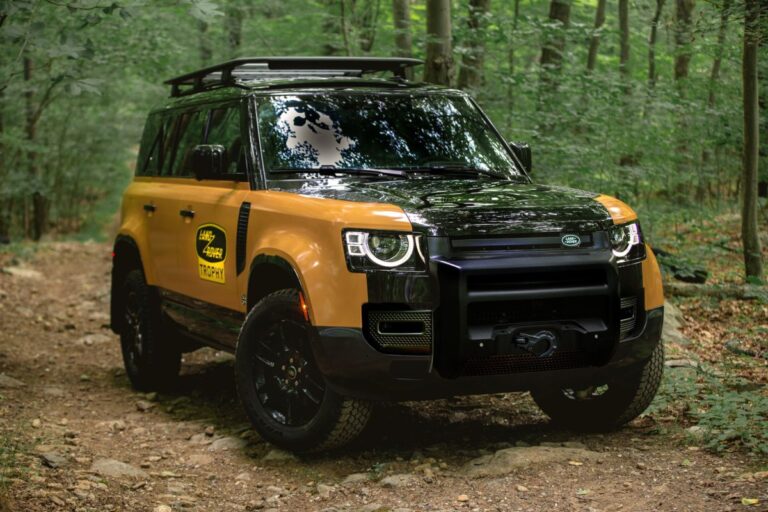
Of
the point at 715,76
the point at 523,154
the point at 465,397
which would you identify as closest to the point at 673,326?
the point at 465,397

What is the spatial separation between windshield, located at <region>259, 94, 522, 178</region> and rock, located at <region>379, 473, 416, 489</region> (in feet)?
6.35

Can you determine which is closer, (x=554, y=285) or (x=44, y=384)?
(x=554, y=285)

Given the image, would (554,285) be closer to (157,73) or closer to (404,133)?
(404,133)

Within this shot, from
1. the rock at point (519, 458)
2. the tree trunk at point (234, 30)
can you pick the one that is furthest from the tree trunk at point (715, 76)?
the tree trunk at point (234, 30)

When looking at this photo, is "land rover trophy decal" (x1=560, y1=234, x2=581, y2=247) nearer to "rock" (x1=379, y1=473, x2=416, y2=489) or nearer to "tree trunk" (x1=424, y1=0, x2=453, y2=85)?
"rock" (x1=379, y1=473, x2=416, y2=489)

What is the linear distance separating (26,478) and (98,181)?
3042 cm

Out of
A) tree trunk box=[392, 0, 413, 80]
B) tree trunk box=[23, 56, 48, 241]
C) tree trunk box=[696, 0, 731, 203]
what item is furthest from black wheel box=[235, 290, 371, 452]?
tree trunk box=[23, 56, 48, 241]

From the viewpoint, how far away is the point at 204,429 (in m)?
6.73

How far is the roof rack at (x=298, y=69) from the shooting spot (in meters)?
6.88

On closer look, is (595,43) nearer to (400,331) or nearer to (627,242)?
(627,242)

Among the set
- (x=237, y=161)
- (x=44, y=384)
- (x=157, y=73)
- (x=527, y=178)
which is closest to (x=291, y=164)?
(x=237, y=161)

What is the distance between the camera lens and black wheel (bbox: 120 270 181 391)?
25.1ft

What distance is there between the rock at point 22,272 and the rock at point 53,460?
12825 mm

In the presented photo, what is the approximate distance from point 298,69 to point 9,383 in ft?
12.2
